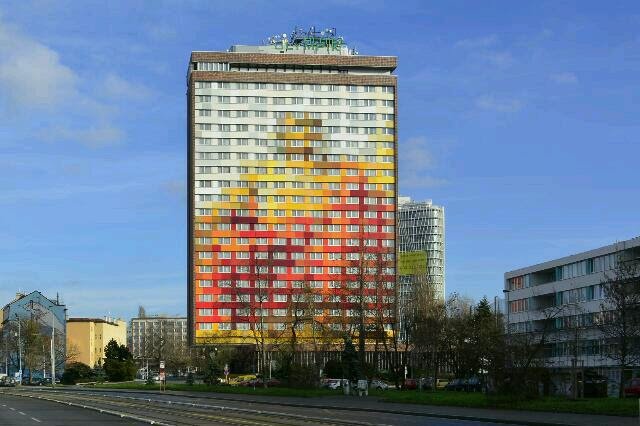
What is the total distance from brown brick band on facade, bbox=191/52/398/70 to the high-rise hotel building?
178mm

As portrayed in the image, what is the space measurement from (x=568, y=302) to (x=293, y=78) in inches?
3061

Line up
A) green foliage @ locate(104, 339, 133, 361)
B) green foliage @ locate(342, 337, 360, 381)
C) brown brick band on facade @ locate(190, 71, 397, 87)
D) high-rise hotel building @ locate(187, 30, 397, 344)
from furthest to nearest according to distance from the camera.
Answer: brown brick band on facade @ locate(190, 71, 397, 87) < high-rise hotel building @ locate(187, 30, 397, 344) < green foliage @ locate(104, 339, 133, 361) < green foliage @ locate(342, 337, 360, 381)

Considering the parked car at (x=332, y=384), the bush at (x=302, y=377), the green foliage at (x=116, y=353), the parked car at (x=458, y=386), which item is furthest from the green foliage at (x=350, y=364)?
the green foliage at (x=116, y=353)

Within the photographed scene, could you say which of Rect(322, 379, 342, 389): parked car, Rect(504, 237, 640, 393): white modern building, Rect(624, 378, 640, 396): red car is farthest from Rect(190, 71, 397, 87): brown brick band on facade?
Rect(624, 378, 640, 396): red car

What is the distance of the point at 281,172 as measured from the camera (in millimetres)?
169000

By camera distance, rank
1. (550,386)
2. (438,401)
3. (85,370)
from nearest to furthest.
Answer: (438,401) < (550,386) < (85,370)

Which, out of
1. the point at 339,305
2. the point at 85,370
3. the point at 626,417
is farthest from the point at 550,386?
the point at 85,370

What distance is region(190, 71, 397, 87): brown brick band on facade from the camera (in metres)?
168

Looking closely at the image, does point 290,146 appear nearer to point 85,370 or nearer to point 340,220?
point 340,220

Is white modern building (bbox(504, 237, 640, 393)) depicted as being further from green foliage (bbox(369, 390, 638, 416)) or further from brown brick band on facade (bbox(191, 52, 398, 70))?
brown brick band on facade (bbox(191, 52, 398, 70))

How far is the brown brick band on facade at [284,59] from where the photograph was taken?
557 feet

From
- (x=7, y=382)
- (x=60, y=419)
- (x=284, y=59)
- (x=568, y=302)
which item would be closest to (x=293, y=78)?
(x=284, y=59)

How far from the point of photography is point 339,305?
108 meters

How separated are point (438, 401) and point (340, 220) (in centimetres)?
11352
